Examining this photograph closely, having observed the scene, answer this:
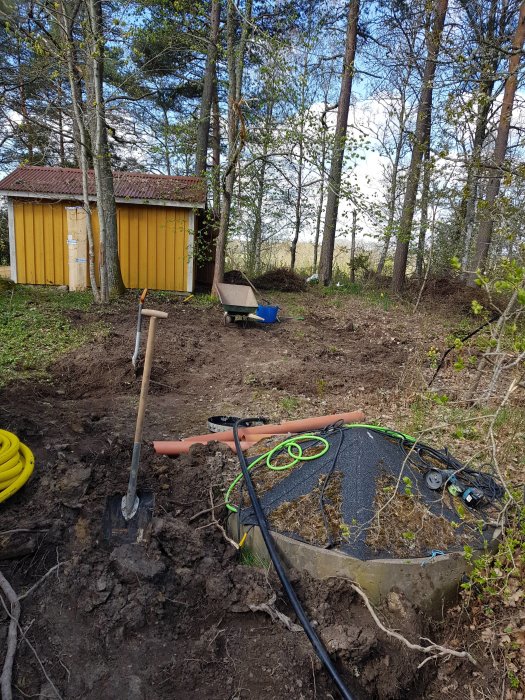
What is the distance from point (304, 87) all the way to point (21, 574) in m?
10.3

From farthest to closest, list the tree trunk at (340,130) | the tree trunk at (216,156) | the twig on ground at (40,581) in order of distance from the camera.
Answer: the tree trunk at (340,130), the tree trunk at (216,156), the twig on ground at (40,581)

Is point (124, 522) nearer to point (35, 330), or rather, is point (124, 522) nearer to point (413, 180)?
point (35, 330)

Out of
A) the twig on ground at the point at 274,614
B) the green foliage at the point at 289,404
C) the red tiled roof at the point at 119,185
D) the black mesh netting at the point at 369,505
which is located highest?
the red tiled roof at the point at 119,185

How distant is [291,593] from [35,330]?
7.07 meters

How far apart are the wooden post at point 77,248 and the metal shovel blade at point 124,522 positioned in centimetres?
1054

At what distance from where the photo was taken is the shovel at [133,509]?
112 inches

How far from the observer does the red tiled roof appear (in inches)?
496

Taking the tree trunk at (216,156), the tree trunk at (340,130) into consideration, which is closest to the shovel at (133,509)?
the tree trunk at (216,156)

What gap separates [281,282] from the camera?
1655cm

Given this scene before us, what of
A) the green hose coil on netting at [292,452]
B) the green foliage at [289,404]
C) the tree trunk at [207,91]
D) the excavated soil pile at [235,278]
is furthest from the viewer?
the excavated soil pile at [235,278]

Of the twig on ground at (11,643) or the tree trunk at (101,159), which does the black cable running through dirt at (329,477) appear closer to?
the twig on ground at (11,643)

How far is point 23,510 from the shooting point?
2.85 meters

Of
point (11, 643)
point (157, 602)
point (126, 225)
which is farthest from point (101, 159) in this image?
point (11, 643)

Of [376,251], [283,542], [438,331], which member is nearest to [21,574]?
[283,542]
